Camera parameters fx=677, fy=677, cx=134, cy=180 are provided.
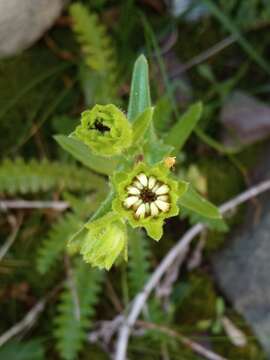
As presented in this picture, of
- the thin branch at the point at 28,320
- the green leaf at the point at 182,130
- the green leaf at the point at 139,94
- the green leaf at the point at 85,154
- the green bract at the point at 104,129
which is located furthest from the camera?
the thin branch at the point at 28,320

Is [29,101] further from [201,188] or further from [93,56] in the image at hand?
[201,188]

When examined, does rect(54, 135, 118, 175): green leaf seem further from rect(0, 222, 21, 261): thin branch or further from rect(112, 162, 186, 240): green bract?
rect(0, 222, 21, 261): thin branch

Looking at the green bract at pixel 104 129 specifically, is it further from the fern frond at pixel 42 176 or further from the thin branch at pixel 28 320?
the thin branch at pixel 28 320

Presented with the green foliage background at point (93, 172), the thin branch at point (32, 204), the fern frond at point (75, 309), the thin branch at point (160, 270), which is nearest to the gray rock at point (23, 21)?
the green foliage background at point (93, 172)

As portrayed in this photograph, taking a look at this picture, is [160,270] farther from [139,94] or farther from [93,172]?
[139,94]

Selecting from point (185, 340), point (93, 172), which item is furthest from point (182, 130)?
point (185, 340)
